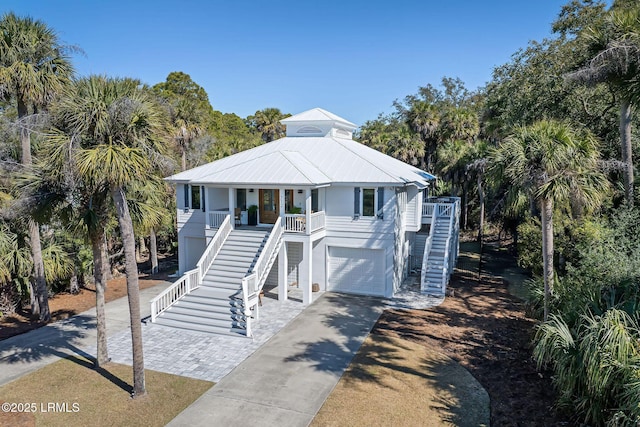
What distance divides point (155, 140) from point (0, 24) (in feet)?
27.9

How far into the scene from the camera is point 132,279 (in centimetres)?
992

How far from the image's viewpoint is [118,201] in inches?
386

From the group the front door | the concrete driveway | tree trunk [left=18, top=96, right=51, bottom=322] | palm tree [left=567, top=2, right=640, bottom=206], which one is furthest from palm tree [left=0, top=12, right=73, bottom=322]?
palm tree [left=567, top=2, right=640, bottom=206]

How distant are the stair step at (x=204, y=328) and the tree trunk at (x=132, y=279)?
4137 mm

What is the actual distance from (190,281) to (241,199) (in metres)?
6.26

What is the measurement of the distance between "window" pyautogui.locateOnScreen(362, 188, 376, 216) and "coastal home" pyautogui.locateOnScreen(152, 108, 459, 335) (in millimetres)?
47

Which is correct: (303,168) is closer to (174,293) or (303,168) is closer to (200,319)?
(174,293)

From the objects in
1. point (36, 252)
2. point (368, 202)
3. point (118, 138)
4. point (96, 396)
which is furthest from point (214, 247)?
point (118, 138)

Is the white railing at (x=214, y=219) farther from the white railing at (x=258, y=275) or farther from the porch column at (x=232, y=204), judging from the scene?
the white railing at (x=258, y=275)

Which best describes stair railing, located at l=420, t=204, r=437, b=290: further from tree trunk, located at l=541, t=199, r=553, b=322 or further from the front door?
tree trunk, located at l=541, t=199, r=553, b=322

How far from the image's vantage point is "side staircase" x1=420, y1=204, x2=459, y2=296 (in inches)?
772

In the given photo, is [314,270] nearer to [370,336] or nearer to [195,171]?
[370,336]

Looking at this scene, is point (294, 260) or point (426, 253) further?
point (294, 260)

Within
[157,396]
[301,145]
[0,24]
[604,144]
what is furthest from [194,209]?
[604,144]
